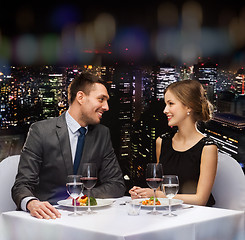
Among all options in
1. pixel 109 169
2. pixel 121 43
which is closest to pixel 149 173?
pixel 109 169

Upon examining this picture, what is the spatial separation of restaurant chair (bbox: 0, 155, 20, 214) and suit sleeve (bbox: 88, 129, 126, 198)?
→ 0.50 metres

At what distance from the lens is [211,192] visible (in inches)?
101

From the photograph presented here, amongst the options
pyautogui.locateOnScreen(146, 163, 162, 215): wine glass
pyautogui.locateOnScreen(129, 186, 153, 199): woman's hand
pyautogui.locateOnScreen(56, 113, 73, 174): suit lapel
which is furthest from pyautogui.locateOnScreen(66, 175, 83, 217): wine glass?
pyautogui.locateOnScreen(56, 113, 73, 174): suit lapel

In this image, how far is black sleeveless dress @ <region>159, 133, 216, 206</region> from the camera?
8.23 ft

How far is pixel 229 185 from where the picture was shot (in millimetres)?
2469

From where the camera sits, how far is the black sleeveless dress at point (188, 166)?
98.8 inches

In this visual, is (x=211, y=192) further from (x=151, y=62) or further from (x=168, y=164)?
(x=151, y=62)

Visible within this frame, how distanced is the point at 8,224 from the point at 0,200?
601 millimetres

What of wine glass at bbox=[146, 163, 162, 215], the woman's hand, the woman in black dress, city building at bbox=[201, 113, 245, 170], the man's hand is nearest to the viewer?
the man's hand

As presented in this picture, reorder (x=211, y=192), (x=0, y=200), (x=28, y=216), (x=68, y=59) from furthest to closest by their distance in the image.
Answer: (x=68, y=59) < (x=211, y=192) < (x=0, y=200) < (x=28, y=216)

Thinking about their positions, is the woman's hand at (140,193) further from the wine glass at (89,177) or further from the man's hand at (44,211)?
the man's hand at (44,211)

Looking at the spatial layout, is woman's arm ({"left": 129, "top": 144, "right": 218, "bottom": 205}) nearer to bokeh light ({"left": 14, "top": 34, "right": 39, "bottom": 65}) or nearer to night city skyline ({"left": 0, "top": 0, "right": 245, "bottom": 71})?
night city skyline ({"left": 0, "top": 0, "right": 245, "bottom": 71})

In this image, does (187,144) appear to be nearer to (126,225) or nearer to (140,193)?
(140,193)

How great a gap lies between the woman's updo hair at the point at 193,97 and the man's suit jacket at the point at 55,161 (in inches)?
22.4
